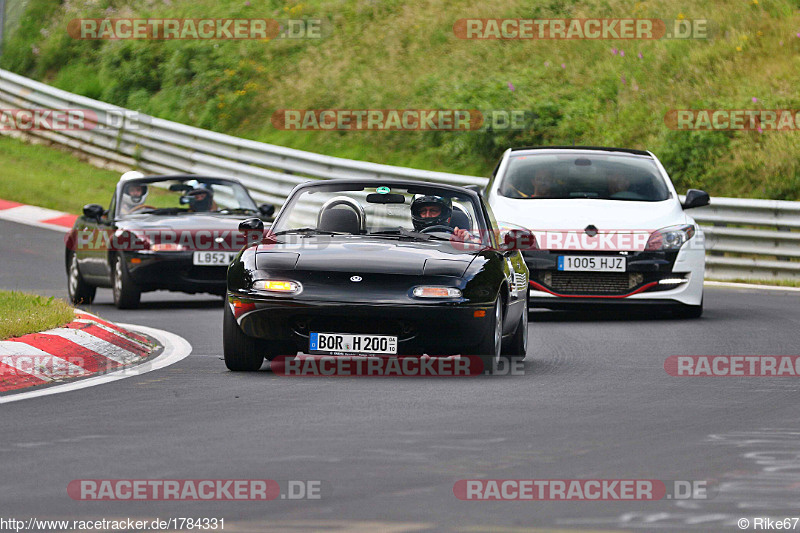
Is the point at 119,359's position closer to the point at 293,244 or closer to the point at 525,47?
the point at 293,244

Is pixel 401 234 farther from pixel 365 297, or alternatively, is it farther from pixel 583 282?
pixel 583 282

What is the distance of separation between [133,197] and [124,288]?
1.48 metres

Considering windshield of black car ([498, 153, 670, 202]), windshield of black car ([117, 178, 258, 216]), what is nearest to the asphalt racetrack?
windshield of black car ([498, 153, 670, 202])

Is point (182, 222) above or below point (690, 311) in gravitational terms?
above

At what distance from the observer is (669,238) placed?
14.2 metres

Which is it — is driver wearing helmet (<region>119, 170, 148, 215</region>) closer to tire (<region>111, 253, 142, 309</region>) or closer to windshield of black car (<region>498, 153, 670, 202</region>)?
tire (<region>111, 253, 142, 309</region>)

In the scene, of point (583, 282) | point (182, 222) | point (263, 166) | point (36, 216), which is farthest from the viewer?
point (263, 166)

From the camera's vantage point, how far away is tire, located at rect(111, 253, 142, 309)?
15.3m

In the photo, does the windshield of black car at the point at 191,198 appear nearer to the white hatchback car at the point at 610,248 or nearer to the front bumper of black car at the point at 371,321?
the white hatchback car at the point at 610,248

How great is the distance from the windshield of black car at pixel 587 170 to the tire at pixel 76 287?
4.57 meters

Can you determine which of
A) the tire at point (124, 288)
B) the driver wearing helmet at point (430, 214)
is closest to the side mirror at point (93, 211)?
the tire at point (124, 288)

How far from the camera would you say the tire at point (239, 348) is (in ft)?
31.5

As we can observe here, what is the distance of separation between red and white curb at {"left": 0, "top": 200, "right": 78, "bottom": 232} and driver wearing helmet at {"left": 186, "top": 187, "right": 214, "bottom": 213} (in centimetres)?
745

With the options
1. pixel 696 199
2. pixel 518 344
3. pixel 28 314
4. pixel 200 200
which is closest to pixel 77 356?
pixel 28 314
